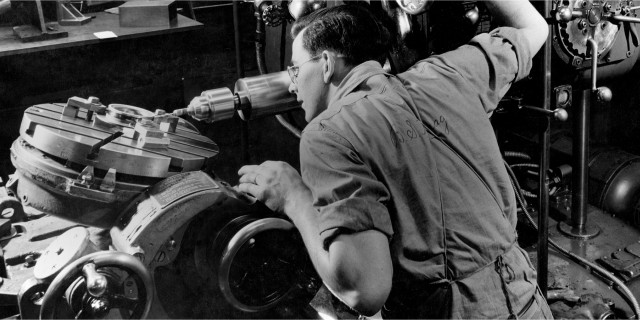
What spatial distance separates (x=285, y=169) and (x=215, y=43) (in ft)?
4.94

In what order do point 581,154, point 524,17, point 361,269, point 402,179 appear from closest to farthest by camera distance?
1. point 361,269
2. point 402,179
3. point 524,17
4. point 581,154

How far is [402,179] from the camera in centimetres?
131

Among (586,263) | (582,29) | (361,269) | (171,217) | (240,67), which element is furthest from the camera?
(240,67)

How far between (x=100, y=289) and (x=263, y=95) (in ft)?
2.65

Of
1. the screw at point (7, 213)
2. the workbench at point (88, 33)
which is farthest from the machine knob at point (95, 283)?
the workbench at point (88, 33)

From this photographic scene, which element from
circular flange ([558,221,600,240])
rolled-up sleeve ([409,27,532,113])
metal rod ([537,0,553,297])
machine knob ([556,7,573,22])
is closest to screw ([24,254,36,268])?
rolled-up sleeve ([409,27,532,113])

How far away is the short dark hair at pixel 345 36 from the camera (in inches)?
59.0

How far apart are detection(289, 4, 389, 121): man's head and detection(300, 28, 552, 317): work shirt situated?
0.06 meters

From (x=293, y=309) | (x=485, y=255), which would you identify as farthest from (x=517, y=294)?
(x=293, y=309)

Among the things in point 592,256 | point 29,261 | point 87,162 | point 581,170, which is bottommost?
point 592,256

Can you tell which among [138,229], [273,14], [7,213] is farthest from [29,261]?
[273,14]

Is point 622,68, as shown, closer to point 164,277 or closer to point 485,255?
point 485,255

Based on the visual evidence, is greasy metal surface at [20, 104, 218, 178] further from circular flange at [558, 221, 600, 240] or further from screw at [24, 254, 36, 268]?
circular flange at [558, 221, 600, 240]

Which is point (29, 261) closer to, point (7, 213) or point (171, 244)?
point (7, 213)
